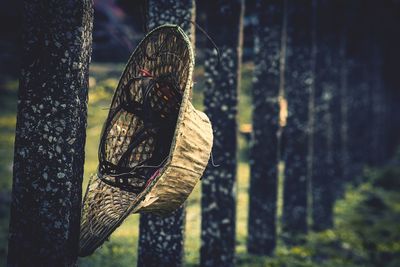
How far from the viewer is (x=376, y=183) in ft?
43.2

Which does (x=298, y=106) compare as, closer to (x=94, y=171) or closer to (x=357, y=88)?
(x=94, y=171)

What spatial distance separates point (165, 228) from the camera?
145 inches

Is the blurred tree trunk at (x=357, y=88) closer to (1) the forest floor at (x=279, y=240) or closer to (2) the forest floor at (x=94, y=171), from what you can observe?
(1) the forest floor at (x=279, y=240)

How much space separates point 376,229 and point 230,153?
510 centimetres

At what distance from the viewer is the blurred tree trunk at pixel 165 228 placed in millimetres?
3674

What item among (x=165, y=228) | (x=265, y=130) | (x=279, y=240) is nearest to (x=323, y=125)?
(x=265, y=130)

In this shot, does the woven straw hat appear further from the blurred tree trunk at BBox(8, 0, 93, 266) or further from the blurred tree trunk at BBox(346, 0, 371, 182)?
the blurred tree trunk at BBox(346, 0, 371, 182)

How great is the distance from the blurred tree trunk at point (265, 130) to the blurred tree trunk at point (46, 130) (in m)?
3.90

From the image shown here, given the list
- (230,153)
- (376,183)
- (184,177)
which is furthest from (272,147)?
(376,183)

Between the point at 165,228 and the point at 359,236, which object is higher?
the point at 165,228

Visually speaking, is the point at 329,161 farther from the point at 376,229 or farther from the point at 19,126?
the point at 19,126

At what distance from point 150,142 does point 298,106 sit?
4.10 m

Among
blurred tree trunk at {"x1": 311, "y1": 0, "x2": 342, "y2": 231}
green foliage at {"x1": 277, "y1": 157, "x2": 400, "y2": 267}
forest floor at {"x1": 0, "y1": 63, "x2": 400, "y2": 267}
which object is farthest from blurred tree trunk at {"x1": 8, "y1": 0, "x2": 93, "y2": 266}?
blurred tree trunk at {"x1": 311, "y1": 0, "x2": 342, "y2": 231}

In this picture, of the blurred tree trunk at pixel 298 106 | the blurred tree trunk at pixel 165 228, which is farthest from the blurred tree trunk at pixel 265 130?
the blurred tree trunk at pixel 165 228
